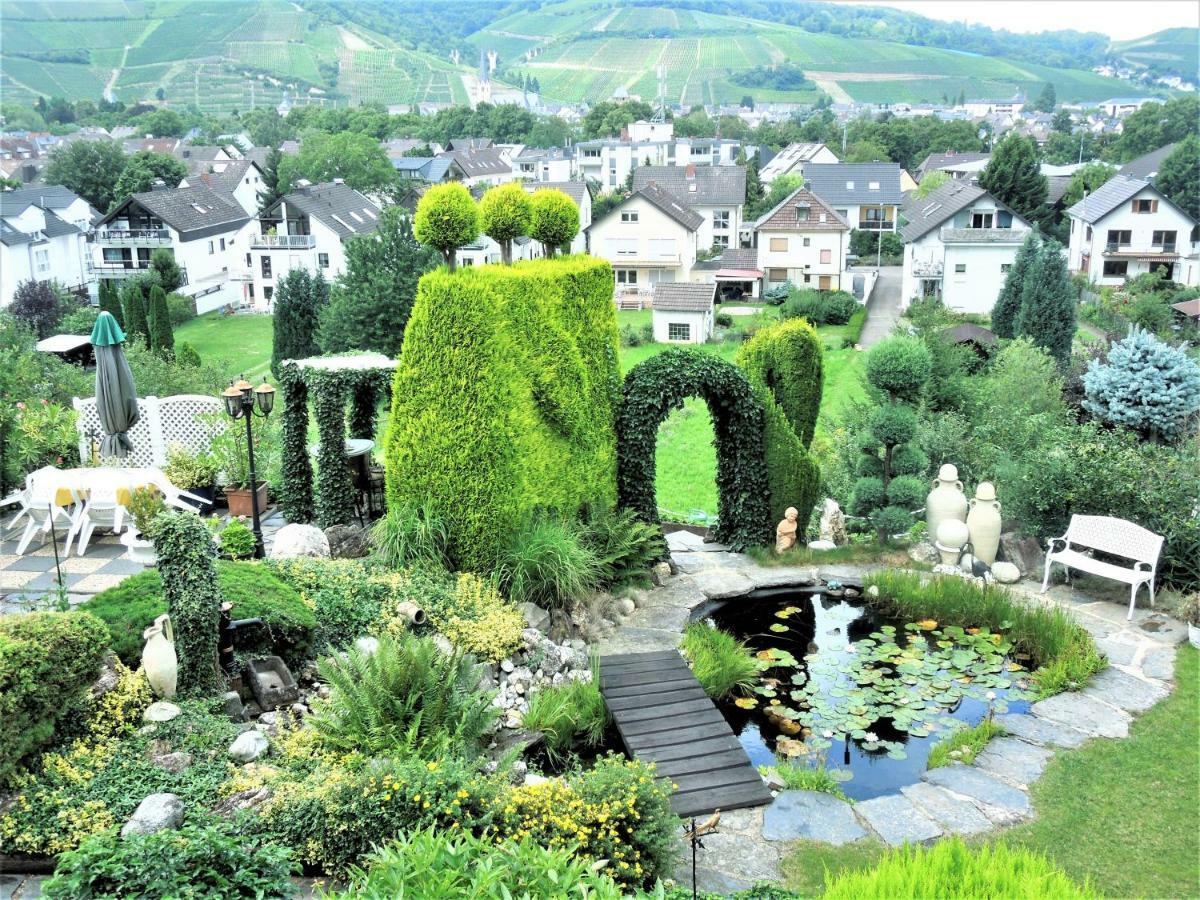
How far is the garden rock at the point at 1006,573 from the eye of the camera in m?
11.6

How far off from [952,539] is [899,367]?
237 centimetres

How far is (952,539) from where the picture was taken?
11938 mm

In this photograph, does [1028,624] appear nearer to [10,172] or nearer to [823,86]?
[10,172]

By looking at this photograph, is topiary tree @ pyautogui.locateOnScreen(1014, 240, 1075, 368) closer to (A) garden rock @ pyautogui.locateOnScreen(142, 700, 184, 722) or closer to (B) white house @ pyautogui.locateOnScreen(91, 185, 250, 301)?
(A) garden rock @ pyautogui.locateOnScreen(142, 700, 184, 722)

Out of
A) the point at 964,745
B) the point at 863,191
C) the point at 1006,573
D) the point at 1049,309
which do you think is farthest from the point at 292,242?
the point at 964,745

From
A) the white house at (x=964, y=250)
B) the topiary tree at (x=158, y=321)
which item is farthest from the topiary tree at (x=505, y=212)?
the white house at (x=964, y=250)

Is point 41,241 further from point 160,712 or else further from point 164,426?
point 160,712

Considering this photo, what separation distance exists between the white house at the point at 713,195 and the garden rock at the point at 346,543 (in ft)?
174

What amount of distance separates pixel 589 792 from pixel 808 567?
653 cm

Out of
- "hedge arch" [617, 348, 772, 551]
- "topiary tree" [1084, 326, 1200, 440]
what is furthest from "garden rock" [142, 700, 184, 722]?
"topiary tree" [1084, 326, 1200, 440]

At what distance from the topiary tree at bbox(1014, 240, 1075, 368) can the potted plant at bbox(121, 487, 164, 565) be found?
81.1 ft

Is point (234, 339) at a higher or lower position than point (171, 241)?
lower

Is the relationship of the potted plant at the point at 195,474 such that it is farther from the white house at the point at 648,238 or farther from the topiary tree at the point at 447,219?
the white house at the point at 648,238

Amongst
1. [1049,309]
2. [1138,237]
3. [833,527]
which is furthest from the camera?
[1138,237]
